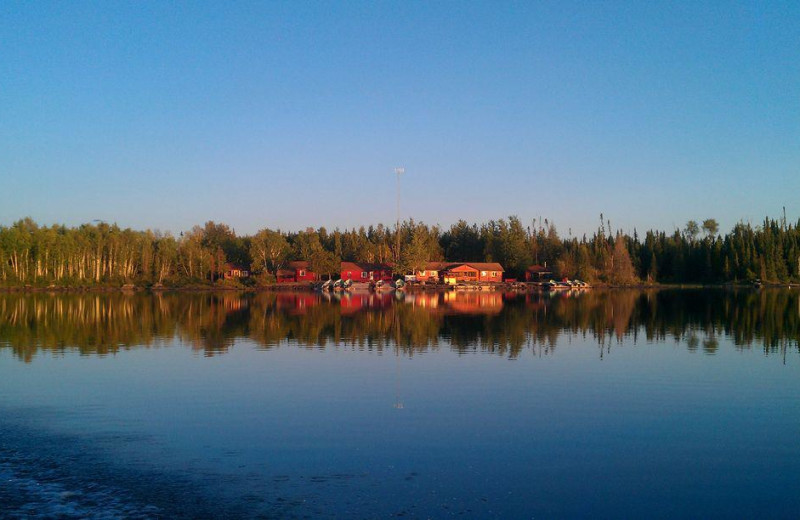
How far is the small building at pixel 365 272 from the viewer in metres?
103

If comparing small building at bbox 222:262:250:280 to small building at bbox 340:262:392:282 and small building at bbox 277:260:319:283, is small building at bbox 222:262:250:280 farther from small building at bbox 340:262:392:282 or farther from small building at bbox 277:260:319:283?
small building at bbox 340:262:392:282

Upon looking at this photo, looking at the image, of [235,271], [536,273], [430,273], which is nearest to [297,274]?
[235,271]

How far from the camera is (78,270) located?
89.2 meters

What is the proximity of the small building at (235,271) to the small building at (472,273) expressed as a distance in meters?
33.1

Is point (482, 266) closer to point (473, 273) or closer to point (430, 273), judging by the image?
point (473, 273)

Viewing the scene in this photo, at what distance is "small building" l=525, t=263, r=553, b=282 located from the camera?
106650 millimetres

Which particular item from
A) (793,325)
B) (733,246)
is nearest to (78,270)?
(793,325)

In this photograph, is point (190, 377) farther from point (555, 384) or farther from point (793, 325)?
point (793, 325)

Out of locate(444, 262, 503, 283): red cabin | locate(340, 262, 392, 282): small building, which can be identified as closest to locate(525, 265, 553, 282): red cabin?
locate(444, 262, 503, 283): red cabin

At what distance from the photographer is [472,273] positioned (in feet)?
345

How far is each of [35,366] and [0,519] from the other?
14046mm

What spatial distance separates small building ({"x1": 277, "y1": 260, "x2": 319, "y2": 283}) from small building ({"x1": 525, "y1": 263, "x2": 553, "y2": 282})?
119 ft

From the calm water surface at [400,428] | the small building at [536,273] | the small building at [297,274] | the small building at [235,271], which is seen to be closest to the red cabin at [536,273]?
the small building at [536,273]

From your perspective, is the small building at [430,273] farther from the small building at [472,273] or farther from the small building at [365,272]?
the small building at [365,272]
